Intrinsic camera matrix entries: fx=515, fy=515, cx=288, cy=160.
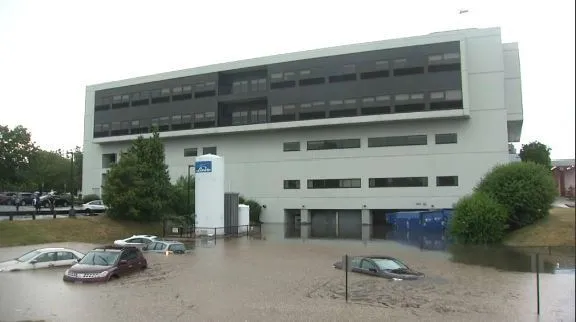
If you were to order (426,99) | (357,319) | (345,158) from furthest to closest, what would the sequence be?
(345,158)
(426,99)
(357,319)

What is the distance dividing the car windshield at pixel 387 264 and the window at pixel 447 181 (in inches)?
1391

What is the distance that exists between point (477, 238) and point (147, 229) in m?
28.1

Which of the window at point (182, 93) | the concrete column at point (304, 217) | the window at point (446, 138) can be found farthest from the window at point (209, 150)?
the window at point (446, 138)

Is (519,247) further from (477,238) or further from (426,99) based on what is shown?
(426,99)

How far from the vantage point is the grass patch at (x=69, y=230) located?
35.7 m

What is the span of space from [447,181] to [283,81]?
2274 centimetres

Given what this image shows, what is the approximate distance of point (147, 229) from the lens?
46.7 m

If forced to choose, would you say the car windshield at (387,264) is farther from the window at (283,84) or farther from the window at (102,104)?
the window at (102,104)

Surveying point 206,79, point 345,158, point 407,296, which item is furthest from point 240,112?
point 407,296

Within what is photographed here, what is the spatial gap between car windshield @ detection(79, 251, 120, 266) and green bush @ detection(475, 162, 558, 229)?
29755 mm

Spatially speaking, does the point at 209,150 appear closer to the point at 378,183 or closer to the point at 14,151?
the point at 378,183

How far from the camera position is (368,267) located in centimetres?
2264

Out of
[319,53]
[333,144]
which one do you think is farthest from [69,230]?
[319,53]

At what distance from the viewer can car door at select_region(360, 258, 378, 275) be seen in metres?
22.4
